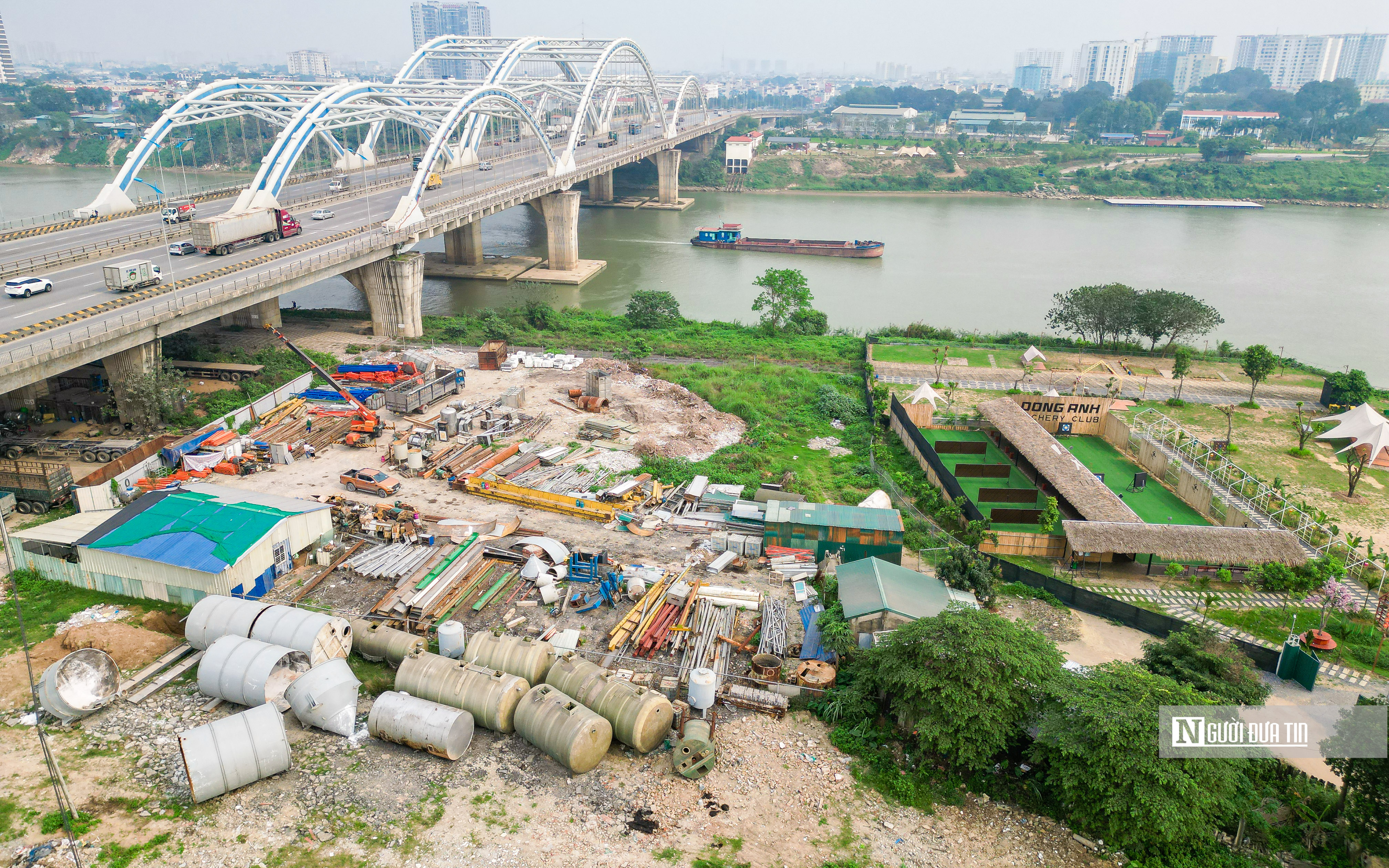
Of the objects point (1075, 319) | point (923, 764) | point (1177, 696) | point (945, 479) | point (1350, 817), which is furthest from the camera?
point (1075, 319)

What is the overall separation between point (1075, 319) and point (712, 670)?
1653 inches

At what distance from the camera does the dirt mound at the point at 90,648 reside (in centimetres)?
1911

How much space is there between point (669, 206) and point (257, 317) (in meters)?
66.8

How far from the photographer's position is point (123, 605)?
22.0 metres

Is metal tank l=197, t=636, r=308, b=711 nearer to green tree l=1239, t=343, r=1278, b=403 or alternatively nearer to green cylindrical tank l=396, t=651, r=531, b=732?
green cylindrical tank l=396, t=651, r=531, b=732

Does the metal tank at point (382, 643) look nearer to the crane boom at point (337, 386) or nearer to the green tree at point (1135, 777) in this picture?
the green tree at point (1135, 777)

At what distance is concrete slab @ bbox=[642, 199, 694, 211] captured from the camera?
348 feet

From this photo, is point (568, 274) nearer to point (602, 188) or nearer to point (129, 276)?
point (129, 276)

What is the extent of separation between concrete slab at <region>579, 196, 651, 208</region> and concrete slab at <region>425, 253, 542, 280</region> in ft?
114

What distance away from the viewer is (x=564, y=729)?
1669 centimetres

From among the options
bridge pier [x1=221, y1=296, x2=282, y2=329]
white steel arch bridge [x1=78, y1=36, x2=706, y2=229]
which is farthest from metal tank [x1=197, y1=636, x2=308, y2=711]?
white steel arch bridge [x1=78, y1=36, x2=706, y2=229]

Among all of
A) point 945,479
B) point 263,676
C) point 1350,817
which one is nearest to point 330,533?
point 263,676

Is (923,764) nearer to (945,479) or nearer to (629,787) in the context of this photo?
(629,787)
